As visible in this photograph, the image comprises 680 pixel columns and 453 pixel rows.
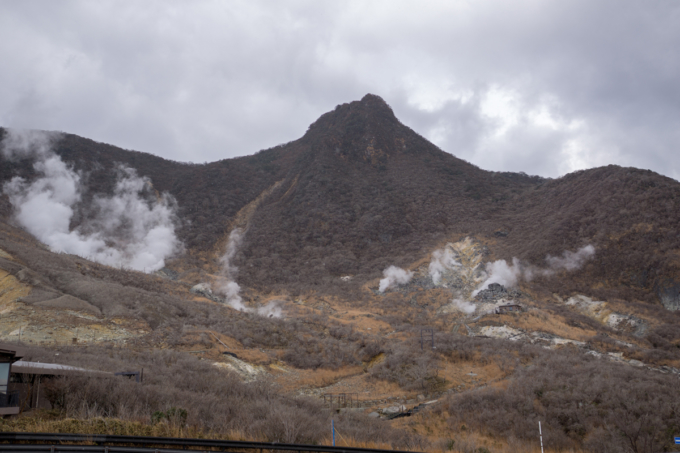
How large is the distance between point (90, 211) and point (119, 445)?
57.9m

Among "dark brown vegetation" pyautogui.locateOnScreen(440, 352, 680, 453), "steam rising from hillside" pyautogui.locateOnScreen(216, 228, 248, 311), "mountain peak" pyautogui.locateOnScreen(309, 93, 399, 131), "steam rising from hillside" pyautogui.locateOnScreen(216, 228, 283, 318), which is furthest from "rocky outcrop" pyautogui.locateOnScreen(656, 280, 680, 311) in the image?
"mountain peak" pyautogui.locateOnScreen(309, 93, 399, 131)

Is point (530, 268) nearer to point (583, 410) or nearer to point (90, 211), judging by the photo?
point (583, 410)

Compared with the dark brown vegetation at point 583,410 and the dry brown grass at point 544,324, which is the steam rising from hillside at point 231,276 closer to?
the dry brown grass at point 544,324

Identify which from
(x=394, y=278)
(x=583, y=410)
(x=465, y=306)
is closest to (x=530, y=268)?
(x=465, y=306)

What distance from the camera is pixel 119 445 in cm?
726

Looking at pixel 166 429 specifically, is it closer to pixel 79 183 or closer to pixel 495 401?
pixel 495 401

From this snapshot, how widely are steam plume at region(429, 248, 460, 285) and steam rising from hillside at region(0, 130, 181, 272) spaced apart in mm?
35432

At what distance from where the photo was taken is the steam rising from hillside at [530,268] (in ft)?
131

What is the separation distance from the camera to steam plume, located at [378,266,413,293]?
151 feet

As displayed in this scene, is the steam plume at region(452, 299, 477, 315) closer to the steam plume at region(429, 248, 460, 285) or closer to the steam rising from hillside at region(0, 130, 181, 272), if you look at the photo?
the steam plume at region(429, 248, 460, 285)

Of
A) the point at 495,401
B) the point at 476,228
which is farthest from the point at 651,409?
the point at 476,228

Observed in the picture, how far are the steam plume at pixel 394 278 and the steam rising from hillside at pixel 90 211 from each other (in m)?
29.5

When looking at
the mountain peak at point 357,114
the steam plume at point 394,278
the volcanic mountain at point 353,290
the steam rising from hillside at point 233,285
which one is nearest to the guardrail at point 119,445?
the volcanic mountain at point 353,290

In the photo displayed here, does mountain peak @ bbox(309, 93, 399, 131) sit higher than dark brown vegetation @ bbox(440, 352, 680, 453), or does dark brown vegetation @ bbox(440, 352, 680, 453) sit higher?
mountain peak @ bbox(309, 93, 399, 131)
